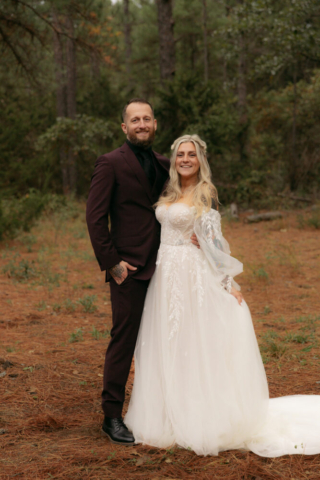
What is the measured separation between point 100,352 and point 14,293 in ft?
9.12

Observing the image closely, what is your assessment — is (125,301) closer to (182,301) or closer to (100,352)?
(182,301)

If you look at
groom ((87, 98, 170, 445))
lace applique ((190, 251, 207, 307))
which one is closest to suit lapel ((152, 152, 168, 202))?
groom ((87, 98, 170, 445))

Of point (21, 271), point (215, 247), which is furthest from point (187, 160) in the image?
point (21, 271)

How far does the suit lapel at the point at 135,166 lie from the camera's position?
3637mm

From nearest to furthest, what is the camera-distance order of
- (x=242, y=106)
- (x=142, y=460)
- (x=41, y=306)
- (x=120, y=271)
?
(x=142, y=460), (x=120, y=271), (x=41, y=306), (x=242, y=106)

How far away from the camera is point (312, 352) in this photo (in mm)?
5227

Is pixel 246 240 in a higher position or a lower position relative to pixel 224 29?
lower

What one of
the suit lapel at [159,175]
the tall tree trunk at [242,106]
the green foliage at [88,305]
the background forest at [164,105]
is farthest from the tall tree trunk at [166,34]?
the suit lapel at [159,175]

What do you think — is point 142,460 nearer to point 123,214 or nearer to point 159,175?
point 123,214

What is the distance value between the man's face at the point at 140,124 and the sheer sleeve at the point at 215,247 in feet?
2.38

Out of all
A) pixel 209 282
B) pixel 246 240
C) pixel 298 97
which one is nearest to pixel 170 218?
pixel 209 282

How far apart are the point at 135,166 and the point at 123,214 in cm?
37

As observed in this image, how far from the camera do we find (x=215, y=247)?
12.0ft

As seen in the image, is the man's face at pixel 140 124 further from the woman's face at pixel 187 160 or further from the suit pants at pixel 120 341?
the suit pants at pixel 120 341
